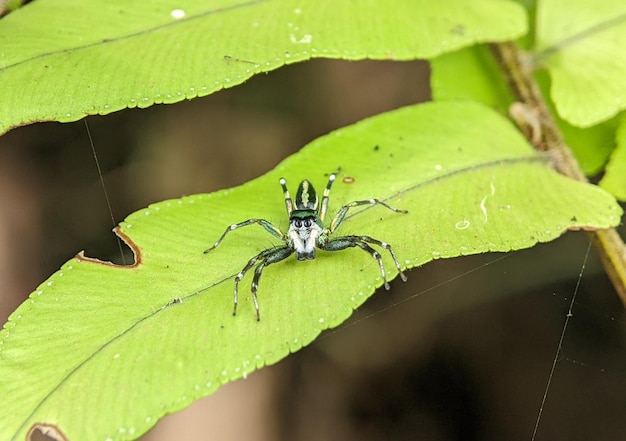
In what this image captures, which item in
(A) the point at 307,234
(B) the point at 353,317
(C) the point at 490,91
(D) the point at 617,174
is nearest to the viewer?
(A) the point at 307,234

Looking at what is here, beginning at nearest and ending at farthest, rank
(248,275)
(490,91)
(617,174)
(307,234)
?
A: 1. (248,275)
2. (307,234)
3. (617,174)
4. (490,91)

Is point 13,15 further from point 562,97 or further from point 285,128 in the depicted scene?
point 562,97

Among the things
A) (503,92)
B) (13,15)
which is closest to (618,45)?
(503,92)

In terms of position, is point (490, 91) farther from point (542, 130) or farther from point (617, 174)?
point (617, 174)

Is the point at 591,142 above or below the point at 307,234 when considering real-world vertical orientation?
above

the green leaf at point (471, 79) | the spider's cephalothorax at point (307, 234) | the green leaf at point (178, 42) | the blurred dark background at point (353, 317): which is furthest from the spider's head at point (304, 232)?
the green leaf at point (471, 79)

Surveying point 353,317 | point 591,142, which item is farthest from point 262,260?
point 591,142
